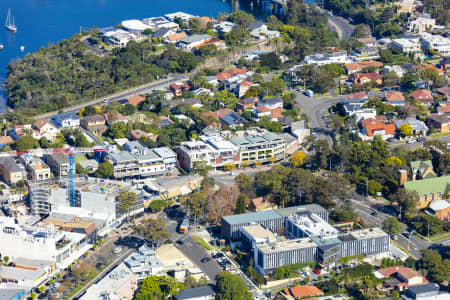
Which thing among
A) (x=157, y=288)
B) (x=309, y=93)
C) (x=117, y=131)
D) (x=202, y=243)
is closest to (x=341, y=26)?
(x=309, y=93)

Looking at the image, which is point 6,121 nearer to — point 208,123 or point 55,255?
point 208,123

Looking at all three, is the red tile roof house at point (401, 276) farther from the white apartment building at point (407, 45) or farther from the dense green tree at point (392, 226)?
the white apartment building at point (407, 45)

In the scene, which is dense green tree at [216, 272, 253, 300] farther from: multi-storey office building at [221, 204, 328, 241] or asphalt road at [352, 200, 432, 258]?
asphalt road at [352, 200, 432, 258]

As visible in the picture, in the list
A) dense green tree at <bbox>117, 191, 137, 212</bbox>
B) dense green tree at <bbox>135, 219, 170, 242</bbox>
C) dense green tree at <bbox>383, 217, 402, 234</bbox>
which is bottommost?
dense green tree at <bbox>383, 217, 402, 234</bbox>

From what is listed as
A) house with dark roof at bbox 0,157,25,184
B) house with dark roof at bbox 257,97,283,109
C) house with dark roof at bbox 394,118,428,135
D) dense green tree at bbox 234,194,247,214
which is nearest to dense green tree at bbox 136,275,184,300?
dense green tree at bbox 234,194,247,214

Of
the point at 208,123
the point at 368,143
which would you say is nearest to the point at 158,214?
the point at 208,123

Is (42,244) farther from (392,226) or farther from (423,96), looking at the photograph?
(423,96)
